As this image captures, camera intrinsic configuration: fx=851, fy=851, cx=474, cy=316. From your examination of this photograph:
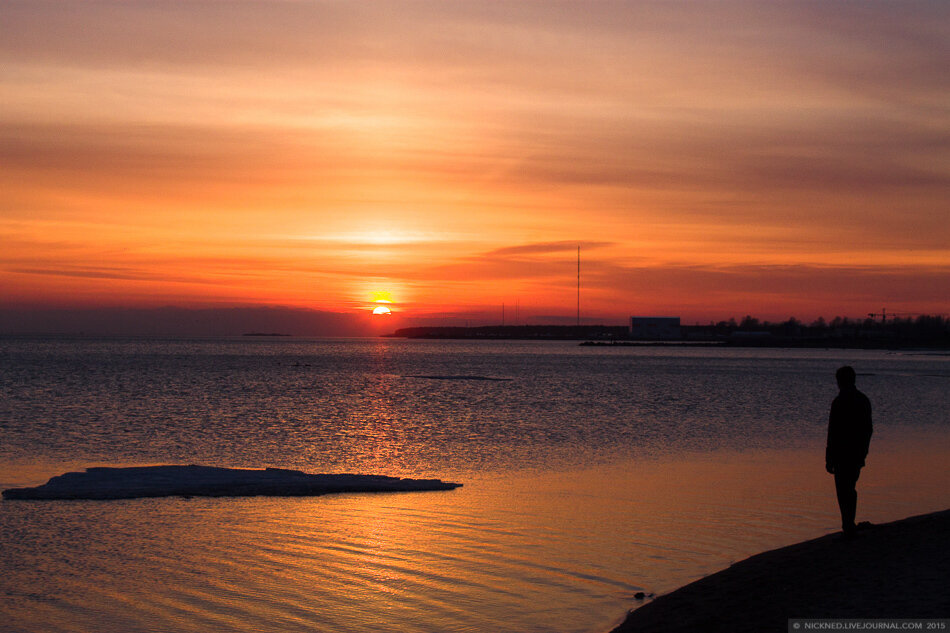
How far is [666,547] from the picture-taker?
617 inches

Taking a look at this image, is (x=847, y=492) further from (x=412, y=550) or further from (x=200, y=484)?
(x=200, y=484)

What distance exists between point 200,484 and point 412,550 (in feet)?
27.6

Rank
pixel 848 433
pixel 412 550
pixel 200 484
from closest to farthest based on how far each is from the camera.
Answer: pixel 848 433, pixel 412 550, pixel 200 484

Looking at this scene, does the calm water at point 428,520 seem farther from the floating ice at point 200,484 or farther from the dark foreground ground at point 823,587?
the dark foreground ground at point 823,587

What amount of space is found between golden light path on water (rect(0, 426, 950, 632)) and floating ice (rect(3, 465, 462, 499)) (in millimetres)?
710

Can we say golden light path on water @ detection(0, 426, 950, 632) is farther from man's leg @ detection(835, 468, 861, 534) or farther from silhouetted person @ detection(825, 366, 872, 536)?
silhouetted person @ detection(825, 366, 872, 536)

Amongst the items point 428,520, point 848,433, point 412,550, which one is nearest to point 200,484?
point 428,520

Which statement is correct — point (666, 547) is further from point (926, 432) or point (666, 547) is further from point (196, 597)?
point (926, 432)

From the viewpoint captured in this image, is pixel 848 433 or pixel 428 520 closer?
pixel 848 433

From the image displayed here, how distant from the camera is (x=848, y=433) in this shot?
41.9 feet

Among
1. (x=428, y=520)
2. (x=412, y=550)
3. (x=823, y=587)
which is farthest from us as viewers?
(x=428, y=520)

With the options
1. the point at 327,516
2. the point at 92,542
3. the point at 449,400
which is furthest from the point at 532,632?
the point at 449,400

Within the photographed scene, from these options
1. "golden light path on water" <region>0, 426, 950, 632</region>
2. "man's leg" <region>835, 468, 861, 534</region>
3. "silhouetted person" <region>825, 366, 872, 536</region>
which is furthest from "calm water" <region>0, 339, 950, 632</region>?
"silhouetted person" <region>825, 366, 872, 536</region>

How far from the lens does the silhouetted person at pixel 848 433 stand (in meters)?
12.7
